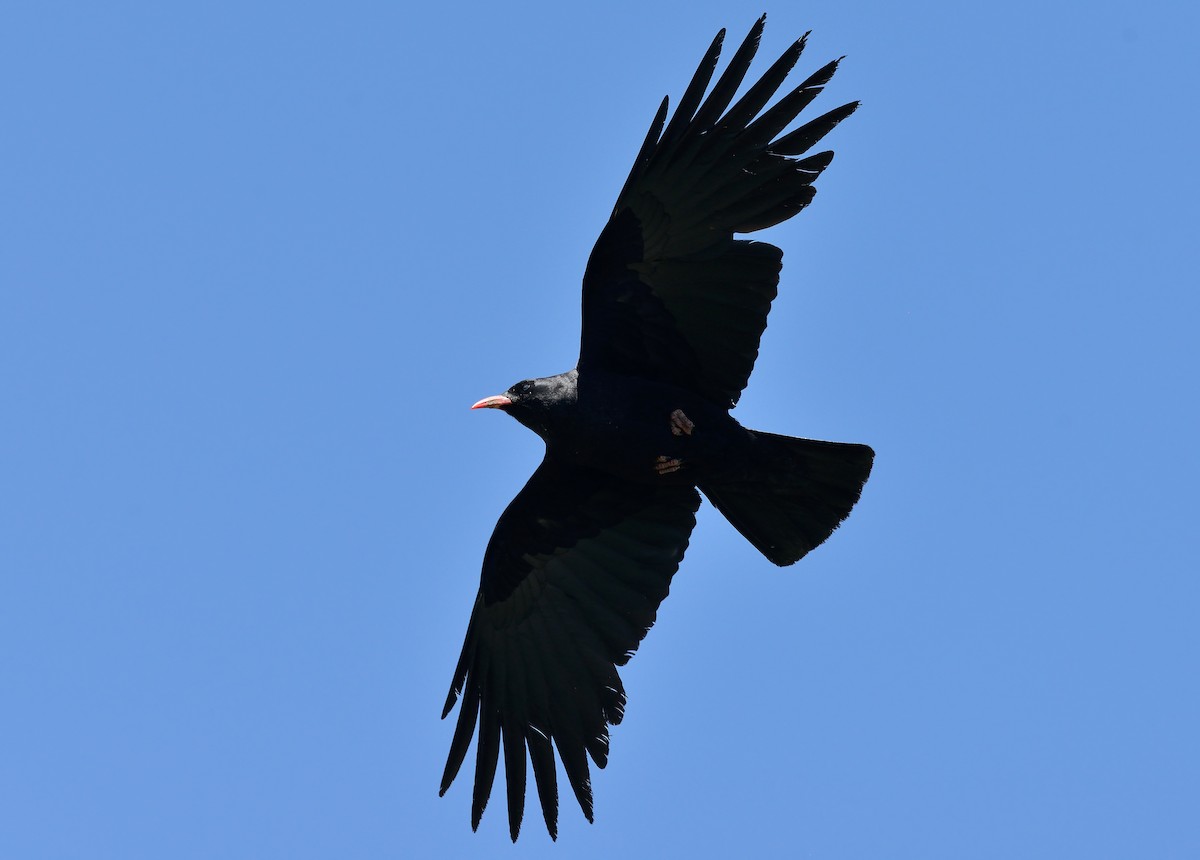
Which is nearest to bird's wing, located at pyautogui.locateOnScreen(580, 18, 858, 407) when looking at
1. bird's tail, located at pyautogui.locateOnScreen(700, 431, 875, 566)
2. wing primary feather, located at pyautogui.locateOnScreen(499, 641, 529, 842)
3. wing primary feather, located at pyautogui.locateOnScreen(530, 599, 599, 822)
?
bird's tail, located at pyautogui.locateOnScreen(700, 431, 875, 566)

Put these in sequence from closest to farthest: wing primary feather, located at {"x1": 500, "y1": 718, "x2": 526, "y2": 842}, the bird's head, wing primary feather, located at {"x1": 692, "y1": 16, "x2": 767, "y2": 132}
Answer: wing primary feather, located at {"x1": 692, "y1": 16, "x2": 767, "y2": 132}
the bird's head
wing primary feather, located at {"x1": 500, "y1": 718, "x2": 526, "y2": 842}

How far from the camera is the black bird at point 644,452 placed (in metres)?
10.2

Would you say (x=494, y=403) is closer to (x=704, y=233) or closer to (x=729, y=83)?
(x=704, y=233)

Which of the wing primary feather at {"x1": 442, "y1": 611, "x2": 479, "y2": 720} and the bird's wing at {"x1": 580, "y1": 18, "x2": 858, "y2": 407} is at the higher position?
the bird's wing at {"x1": 580, "y1": 18, "x2": 858, "y2": 407}

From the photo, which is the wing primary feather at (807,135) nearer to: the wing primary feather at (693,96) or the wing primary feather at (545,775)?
the wing primary feather at (693,96)

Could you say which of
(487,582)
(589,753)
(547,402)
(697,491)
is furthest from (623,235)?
(589,753)

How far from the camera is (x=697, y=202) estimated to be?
10.4 m

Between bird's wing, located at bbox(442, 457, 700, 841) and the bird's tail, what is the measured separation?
1.46ft

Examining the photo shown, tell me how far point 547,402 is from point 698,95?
2139mm

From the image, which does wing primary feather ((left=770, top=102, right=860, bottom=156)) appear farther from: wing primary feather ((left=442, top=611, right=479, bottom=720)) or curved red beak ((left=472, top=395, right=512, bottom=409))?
wing primary feather ((left=442, top=611, right=479, bottom=720))

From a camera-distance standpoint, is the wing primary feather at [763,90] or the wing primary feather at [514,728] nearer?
the wing primary feather at [763,90]

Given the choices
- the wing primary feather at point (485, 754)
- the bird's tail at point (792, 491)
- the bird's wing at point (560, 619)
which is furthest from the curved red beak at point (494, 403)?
the wing primary feather at point (485, 754)

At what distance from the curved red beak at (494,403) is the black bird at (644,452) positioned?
0.02 meters

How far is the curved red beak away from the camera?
35.3ft
